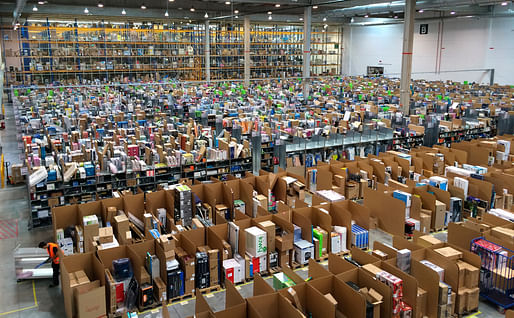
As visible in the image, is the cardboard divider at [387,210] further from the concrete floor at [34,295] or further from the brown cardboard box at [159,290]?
the brown cardboard box at [159,290]

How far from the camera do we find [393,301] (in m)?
6.11

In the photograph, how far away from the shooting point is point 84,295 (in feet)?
20.5

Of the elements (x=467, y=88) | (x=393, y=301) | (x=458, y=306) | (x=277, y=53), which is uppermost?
(x=277, y=53)

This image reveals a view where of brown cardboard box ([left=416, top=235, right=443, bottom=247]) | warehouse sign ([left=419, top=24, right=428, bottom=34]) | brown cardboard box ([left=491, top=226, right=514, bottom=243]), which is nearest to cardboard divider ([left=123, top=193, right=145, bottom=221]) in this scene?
brown cardboard box ([left=416, top=235, right=443, bottom=247])

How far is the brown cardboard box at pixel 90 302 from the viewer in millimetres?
6281

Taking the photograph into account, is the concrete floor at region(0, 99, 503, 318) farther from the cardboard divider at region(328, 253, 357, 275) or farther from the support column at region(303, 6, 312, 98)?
the support column at region(303, 6, 312, 98)

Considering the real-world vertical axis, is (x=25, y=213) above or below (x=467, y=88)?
below

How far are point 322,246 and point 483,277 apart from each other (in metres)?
2.86

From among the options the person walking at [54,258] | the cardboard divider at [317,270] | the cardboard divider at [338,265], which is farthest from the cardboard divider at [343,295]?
the person walking at [54,258]

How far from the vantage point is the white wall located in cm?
3173

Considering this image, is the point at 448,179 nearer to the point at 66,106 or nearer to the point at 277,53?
the point at 66,106

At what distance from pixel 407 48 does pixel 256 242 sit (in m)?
15.7

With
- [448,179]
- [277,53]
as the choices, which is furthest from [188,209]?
[277,53]

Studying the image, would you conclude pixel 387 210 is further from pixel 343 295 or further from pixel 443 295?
pixel 343 295
